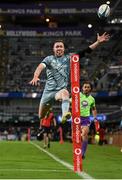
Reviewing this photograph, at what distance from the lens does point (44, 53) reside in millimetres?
63031

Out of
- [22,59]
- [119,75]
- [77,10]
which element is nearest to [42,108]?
[119,75]

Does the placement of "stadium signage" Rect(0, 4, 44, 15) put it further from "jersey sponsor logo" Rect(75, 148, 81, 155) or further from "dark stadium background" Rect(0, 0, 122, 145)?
"jersey sponsor logo" Rect(75, 148, 81, 155)

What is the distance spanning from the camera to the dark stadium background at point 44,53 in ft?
186

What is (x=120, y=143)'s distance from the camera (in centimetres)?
3400

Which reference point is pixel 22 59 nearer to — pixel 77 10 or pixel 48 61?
pixel 77 10

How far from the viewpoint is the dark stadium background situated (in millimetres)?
56562

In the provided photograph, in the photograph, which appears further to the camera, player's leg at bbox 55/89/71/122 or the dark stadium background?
the dark stadium background

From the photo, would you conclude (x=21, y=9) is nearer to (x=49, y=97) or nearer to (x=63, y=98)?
(x=49, y=97)

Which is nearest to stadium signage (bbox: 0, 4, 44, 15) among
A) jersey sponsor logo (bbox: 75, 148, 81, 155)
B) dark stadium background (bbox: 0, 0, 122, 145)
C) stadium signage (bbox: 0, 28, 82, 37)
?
dark stadium background (bbox: 0, 0, 122, 145)

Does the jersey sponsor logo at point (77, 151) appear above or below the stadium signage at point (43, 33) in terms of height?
below

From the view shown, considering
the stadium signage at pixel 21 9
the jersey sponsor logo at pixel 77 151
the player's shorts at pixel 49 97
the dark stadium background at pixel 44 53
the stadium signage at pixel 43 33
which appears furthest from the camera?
the stadium signage at pixel 21 9

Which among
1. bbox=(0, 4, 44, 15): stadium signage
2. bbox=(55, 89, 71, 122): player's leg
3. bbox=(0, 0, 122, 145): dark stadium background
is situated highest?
bbox=(0, 4, 44, 15): stadium signage

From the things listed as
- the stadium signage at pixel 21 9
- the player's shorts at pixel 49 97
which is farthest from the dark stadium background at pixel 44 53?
the player's shorts at pixel 49 97

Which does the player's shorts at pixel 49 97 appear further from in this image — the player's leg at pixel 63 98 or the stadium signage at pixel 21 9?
the stadium signage at pixel 21 9
